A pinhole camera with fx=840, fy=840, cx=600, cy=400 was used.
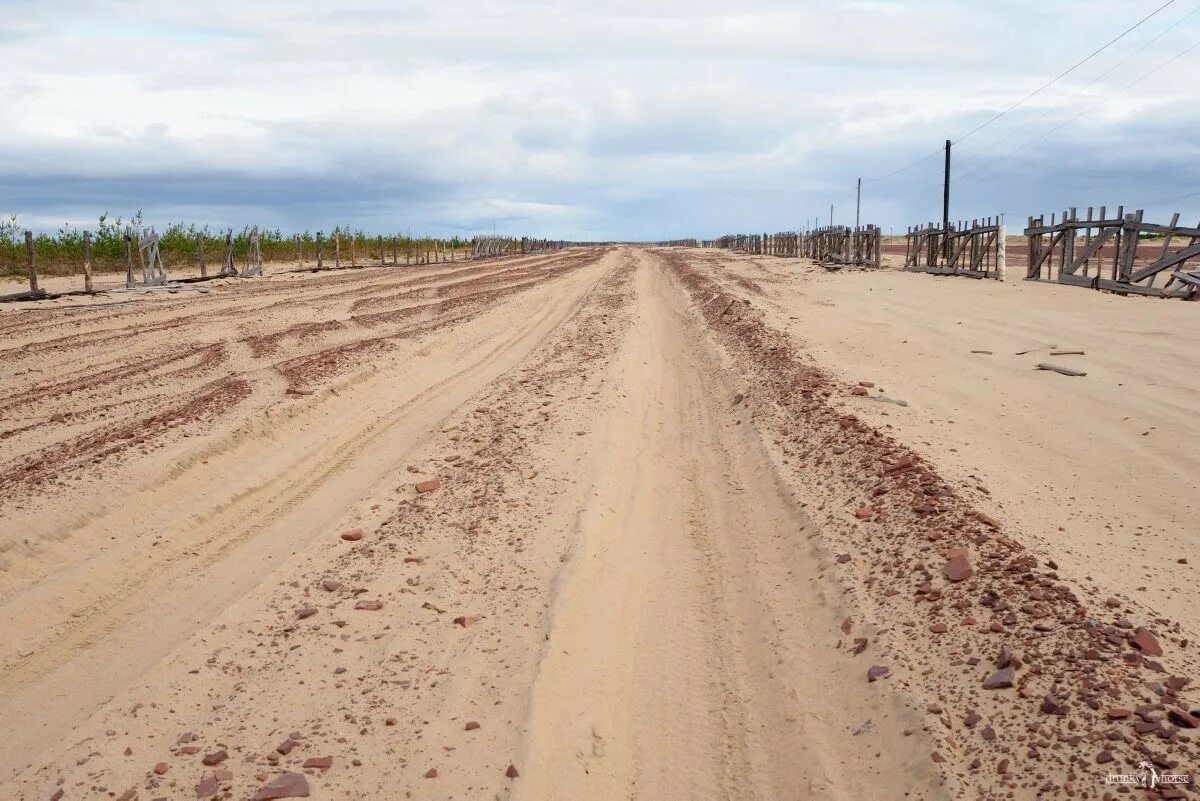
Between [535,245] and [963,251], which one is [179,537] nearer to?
[963,251]

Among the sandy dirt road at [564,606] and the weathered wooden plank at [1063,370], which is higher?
the weathered wooden plank at [1063,370]

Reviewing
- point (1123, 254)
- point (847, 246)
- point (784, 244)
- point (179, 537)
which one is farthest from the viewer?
point (784, 244)

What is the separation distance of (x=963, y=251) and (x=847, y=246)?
12.7 meters

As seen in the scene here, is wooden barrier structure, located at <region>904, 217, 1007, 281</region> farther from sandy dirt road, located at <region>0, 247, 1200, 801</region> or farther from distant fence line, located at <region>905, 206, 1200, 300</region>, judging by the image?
sandy dirt road, located at <region>0, 247, 1200, 801</region>

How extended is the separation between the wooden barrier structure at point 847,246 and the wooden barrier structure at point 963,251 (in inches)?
103

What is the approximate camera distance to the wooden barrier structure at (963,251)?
83.4ft

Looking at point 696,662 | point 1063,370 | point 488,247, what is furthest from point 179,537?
point 488,247

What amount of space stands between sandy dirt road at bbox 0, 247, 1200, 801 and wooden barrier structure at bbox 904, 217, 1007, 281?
755 inches

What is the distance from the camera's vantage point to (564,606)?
14.1ft

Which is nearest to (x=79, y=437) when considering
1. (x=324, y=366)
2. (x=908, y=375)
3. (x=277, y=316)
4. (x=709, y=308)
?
(x=324, y=366)

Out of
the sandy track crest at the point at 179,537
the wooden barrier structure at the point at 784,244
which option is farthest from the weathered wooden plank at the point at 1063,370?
the wooden barrier structure at the point at 784,244

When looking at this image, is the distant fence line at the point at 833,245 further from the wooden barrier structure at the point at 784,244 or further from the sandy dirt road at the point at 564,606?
the sandy dirt road at the point at 564,606

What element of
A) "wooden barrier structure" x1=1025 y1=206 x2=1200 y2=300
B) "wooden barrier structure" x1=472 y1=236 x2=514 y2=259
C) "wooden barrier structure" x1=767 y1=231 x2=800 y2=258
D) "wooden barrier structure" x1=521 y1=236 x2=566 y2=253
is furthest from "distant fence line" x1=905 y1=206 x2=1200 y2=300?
"wooden barrier structure" x1=521 y1=236 x2=566 y2=253

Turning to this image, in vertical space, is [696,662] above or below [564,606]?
below
